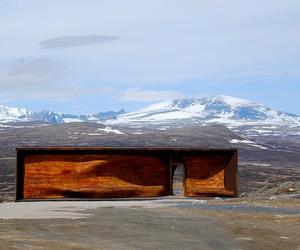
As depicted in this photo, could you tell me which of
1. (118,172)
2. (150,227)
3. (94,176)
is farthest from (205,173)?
(150,227)

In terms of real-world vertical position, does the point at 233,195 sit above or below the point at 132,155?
below

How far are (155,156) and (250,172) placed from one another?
126186mm

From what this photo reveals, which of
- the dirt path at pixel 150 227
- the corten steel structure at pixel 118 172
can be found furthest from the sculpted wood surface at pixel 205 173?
the dirt path at pixel 150 227

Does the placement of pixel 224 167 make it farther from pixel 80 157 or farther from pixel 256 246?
pixel 256 246

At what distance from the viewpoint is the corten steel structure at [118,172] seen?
1102 inches

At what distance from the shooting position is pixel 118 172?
28.8 m

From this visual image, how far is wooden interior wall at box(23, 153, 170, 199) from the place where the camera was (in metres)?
28.0

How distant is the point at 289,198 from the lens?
91.8 feet

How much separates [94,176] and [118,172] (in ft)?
3.92

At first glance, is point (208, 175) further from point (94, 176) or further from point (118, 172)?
point (94, 176)

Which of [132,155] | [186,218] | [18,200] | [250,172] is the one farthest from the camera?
[250,172]

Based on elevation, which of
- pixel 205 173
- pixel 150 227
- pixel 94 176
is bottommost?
pixel 150 227

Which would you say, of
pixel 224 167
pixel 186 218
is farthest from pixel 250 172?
pixel 186 218

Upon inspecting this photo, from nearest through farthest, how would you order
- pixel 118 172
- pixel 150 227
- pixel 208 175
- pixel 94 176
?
pixel 150 227, pixel 94 176, pixel 118 172, pixel 208 175
